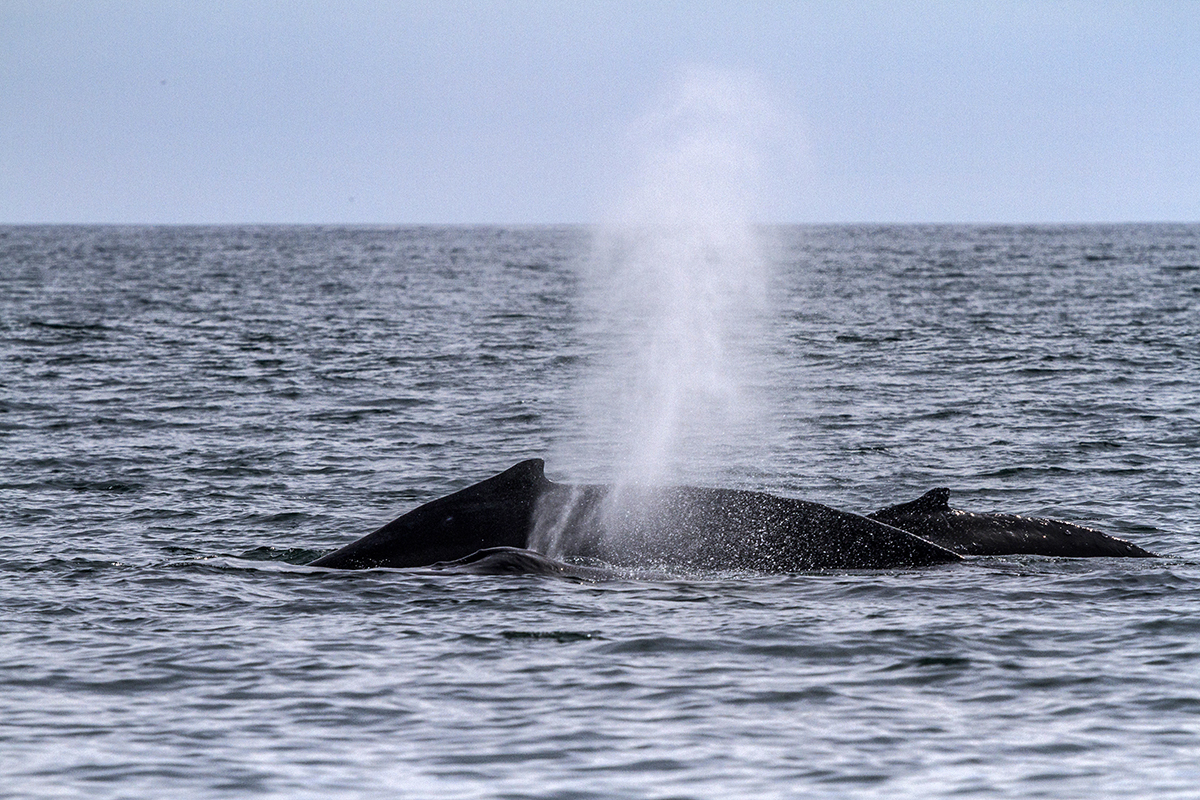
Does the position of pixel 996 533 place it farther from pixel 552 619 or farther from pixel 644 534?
pixel 552 619

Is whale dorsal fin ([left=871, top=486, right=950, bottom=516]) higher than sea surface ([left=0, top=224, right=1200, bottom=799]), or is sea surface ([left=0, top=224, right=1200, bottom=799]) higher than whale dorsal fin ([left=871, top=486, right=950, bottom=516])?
whale dorsal fin ([left=871, top=486, right=950, bottom=516])

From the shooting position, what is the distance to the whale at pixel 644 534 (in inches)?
530

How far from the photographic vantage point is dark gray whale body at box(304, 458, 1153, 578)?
1345cm

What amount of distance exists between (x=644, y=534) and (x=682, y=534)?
0.34 metres

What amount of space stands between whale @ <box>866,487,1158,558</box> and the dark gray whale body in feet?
0.04

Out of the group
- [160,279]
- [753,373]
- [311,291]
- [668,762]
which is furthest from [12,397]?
[160,279]

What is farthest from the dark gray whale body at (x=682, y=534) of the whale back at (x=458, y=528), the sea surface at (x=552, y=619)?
the sea surface at (x=552, y=619)

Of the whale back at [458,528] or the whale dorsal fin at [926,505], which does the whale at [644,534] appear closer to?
the whale back at [458,528]

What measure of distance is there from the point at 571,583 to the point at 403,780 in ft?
15.1

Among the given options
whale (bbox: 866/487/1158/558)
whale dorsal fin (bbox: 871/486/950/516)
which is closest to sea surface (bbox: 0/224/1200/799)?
whale (bbox: 866/487/1158/558)

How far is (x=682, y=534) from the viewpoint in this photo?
45.2ft

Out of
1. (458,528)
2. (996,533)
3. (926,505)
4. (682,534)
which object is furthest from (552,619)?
(996,533)

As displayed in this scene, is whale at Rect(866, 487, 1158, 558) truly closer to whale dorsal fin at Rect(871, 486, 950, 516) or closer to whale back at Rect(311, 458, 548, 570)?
whale dorsal fin at Rect(871, 486, 950, 516)

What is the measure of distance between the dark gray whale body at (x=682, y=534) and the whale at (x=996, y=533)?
0.01 meters
